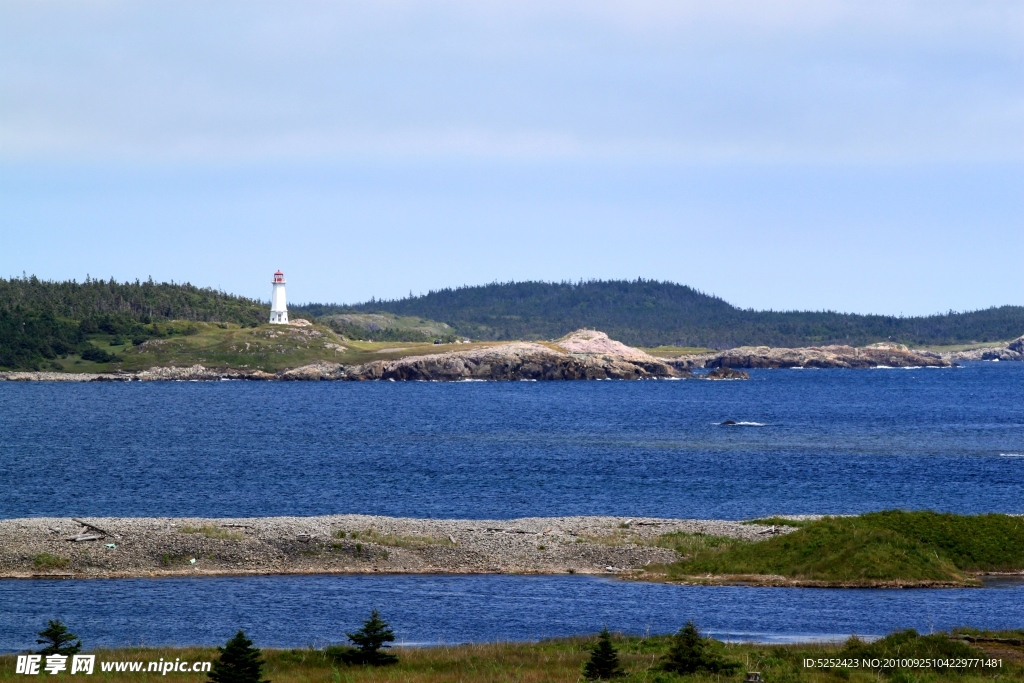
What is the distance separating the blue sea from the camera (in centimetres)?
3847

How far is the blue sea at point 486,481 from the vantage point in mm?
38469

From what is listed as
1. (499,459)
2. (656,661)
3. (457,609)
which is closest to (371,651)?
(656,661)

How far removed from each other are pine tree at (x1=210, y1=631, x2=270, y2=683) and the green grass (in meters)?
24.1

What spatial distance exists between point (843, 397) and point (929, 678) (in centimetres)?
17326

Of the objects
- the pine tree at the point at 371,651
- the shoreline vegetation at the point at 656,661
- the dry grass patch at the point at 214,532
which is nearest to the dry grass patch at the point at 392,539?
the dry grass patch at the point at 214,532

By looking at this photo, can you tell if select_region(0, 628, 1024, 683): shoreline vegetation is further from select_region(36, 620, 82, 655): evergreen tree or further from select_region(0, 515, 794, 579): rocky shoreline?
select_region(0, 515, 794, 579): rocky shoreline

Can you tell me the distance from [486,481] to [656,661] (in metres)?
49.5

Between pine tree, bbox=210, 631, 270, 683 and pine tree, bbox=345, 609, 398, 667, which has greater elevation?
pine tree, bbox=210, 631, 270, 683

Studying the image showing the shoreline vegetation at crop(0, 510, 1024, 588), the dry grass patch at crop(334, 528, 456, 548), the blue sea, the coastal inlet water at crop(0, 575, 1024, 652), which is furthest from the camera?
the dry grass patch at crop(334, 528, 456, 548)

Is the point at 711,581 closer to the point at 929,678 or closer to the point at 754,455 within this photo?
the point at 929,678

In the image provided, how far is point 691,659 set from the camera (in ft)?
93.1

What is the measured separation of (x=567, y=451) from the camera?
10088cm

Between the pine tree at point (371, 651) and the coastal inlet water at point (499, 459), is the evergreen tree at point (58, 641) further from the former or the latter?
the coastal inlet water at point (499, 459)

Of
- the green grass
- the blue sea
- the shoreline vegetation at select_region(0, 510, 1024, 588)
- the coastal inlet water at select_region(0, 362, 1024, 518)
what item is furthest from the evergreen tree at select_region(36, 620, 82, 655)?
the coastal inlet water at select_region(0, 362, 1024, 518)
